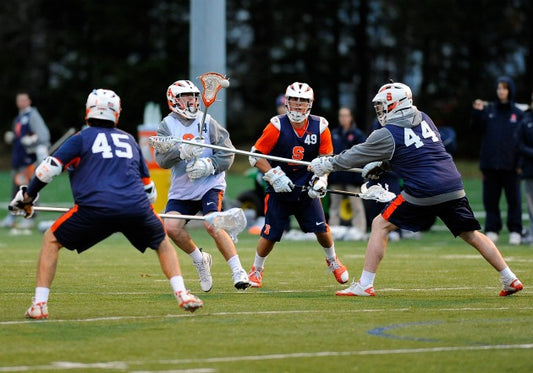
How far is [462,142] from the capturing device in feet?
133

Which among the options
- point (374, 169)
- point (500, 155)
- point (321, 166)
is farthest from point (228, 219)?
point (500, 155)

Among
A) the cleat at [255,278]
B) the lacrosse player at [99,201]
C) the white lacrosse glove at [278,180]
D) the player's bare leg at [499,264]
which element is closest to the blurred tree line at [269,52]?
the cleat at [255,278]

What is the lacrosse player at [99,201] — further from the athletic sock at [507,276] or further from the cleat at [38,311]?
the athletic sock at [507,276]

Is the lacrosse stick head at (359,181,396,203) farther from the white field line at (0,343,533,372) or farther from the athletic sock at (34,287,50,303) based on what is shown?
the white field line at (0,343,533,372)

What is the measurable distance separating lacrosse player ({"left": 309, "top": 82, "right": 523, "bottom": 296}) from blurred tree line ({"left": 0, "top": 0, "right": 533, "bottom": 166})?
101 ft

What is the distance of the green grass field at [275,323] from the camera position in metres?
7.11

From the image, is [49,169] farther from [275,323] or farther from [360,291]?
[360,291]

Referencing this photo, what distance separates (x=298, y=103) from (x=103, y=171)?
10.3 ft

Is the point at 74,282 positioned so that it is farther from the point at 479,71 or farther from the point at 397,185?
the point at 479,71

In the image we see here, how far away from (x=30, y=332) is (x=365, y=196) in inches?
168

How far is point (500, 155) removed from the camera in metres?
17.7

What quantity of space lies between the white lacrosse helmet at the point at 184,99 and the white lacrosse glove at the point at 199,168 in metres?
0.54

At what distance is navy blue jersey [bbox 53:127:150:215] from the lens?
875 centimetres

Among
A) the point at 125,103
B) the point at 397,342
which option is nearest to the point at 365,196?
the point at 397,342
